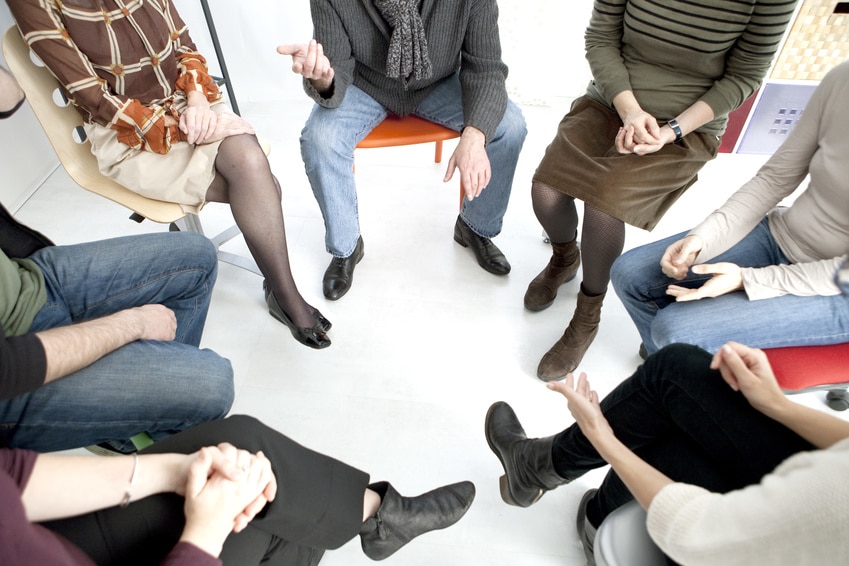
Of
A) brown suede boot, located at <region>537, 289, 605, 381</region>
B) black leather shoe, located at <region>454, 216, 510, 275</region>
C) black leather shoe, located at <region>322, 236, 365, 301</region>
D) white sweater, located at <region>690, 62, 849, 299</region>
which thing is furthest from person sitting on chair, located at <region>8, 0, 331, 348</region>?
white sweater, located at <region>690, 62, 849, 299</region>

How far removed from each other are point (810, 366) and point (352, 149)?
1.30m

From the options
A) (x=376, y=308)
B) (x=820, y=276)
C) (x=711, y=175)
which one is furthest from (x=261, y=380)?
(x=711, y=175)

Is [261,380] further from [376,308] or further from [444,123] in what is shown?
[444,123]

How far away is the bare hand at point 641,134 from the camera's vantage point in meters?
1.42

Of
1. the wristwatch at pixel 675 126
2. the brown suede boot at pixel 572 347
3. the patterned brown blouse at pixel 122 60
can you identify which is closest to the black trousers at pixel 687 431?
the brown suede boot at pixel 572 347

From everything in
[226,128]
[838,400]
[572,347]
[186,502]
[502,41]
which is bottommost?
[838,400]

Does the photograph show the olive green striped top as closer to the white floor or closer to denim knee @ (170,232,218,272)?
the white floor

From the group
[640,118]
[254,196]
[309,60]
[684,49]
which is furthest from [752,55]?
[254,196]

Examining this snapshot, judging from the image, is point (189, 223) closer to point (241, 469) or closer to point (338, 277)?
point (338, 277)

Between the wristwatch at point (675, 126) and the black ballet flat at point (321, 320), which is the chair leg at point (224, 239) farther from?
the wristwatch at point (675, 126)

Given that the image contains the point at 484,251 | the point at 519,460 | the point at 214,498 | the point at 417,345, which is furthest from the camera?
the point at 484,251

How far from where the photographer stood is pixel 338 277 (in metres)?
1.83

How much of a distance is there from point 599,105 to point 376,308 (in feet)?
3.09

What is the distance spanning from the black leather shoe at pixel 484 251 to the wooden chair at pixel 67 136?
3.16 ft
